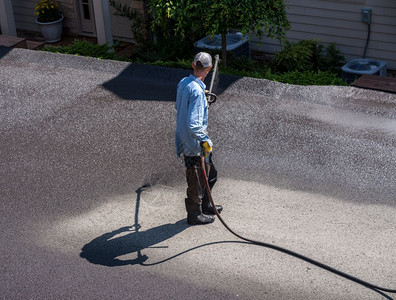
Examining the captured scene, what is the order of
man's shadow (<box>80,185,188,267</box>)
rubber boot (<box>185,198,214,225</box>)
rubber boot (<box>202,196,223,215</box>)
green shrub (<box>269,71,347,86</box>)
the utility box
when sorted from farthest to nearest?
the utility box < green shrub (<box>269,71,347,86</box>) < rubber boot (<box>202,196,223,215</box>) < rubber boot (<box>185,198,214,225</box>) < man's shadow (<box>80,185,188,267</box>)

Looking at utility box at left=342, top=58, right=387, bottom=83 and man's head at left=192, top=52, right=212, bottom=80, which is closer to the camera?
man's head at left=192, top=52, right=212, bottom=80

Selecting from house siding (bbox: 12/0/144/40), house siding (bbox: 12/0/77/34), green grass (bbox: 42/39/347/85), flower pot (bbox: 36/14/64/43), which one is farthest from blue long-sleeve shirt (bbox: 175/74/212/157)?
house siding (bbox: 12/0/77/34)

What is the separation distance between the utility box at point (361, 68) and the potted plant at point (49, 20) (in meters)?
7.64

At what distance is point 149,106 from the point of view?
9.55 meters

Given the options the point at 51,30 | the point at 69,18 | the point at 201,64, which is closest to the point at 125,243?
the point at 201,64

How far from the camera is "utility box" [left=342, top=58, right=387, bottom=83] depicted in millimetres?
11586

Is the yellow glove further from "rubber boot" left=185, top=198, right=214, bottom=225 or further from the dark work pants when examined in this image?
"rubber boot" left=185, top=198, right=214, bottom=225

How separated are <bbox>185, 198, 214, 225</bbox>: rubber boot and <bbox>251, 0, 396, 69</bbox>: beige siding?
5944mm

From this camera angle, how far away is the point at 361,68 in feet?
38.8

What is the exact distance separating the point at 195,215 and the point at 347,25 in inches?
290

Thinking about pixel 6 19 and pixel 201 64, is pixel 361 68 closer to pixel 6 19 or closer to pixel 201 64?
pixel 201 64

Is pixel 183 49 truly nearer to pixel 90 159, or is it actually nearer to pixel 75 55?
pixel 75 55

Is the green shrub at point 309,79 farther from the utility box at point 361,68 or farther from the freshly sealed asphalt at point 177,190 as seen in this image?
the utility box at point 361,68

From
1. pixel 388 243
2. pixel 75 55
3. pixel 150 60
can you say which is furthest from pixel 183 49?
pixel 388 243
